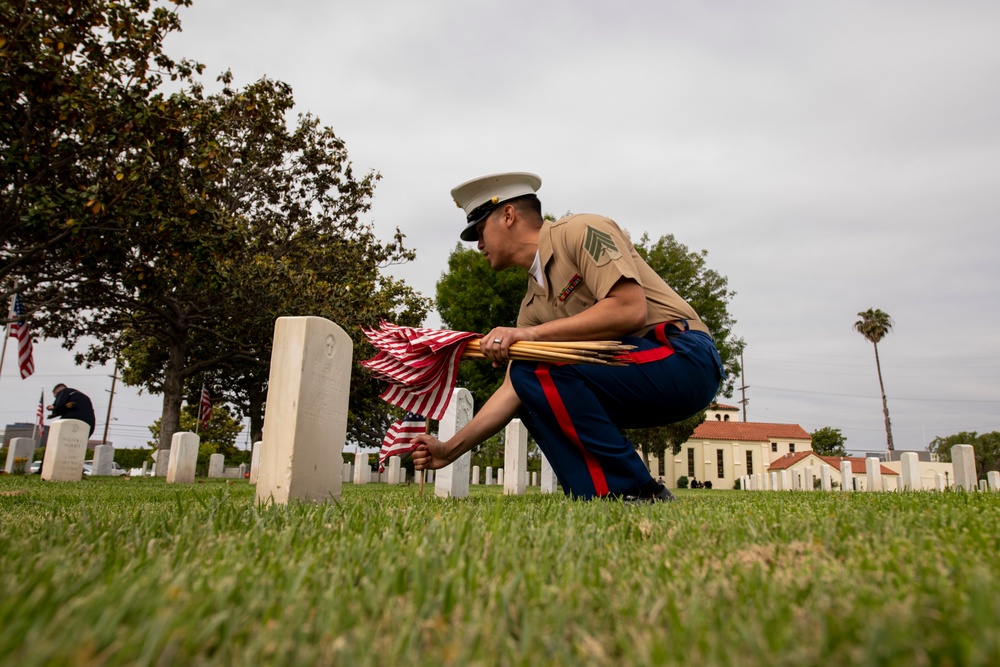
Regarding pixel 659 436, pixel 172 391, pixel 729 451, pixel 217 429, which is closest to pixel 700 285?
pixel 659 436

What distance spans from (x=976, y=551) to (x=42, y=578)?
7.59ft

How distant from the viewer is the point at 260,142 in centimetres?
1977

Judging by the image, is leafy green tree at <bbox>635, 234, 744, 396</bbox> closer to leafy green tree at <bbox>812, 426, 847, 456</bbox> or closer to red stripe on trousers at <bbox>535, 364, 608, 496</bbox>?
red stripe on trousers at <bbox>535, 364, 608, 496</bbox>

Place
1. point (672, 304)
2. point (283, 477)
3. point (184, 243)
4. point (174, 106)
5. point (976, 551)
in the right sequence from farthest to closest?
point (184, 243), point (174, 106), point (283, 477), point (672, 304), point (976, 551)

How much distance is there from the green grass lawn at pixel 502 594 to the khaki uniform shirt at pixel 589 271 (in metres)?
1.46

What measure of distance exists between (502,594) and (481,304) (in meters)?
25.7

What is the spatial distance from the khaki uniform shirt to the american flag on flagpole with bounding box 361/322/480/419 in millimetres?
639

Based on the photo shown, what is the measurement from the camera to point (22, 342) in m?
16.4

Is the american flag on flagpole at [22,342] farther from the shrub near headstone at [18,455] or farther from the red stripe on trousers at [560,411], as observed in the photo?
the red stripe on trousers at [560,411]

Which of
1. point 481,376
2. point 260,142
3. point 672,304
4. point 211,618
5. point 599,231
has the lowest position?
point 211,618

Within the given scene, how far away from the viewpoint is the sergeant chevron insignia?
348 centimetres

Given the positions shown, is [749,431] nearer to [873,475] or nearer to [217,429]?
[217,429]

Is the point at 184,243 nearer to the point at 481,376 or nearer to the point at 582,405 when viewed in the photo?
the point at 582,405

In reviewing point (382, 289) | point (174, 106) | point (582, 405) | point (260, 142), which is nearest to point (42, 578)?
point (582, 405)
